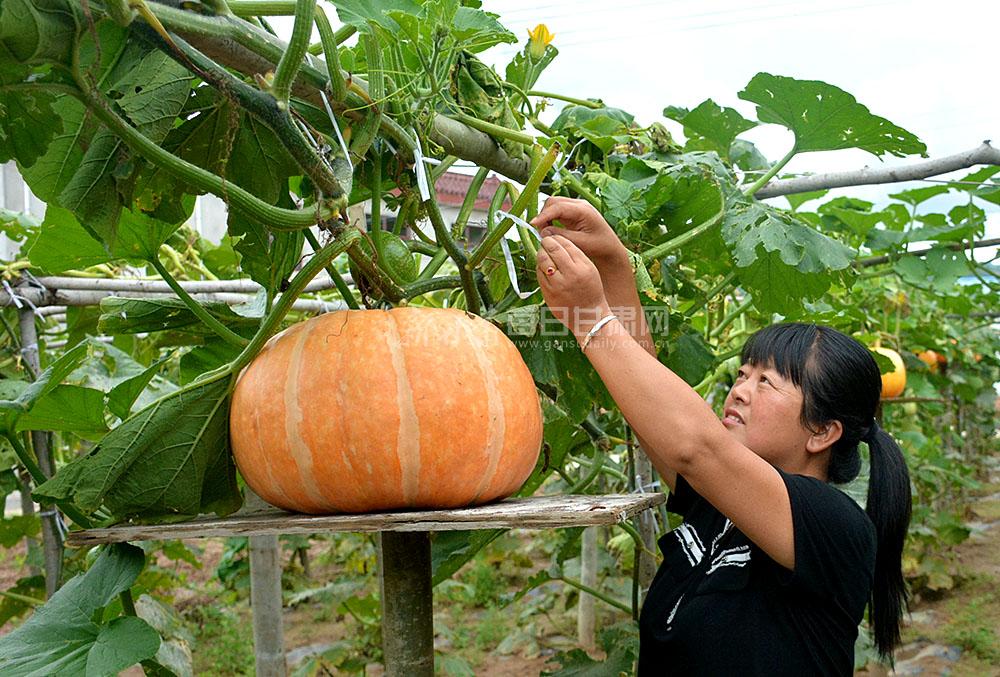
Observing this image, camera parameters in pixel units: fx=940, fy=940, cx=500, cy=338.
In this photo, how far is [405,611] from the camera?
110 centimetres

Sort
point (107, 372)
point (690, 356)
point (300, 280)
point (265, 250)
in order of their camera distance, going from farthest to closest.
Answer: point (107, 372)
point (690, 356)
point (265, 250)
point (300, 280)

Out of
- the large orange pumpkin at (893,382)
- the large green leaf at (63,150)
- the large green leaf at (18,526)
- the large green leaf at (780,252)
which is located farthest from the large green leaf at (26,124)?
the large orange pumpkin at (893,382)

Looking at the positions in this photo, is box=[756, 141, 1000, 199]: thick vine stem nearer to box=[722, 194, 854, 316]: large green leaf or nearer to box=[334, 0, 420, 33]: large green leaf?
box=[722, 194, 854, 316]: large green leaf

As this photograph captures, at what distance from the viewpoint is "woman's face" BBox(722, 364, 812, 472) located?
4.49 feet

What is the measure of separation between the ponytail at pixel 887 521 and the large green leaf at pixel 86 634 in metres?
1.04

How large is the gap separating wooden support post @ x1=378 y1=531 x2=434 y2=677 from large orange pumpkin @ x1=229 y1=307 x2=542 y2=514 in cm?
8

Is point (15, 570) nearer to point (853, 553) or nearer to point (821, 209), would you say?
point (821, 209)

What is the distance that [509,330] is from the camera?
1.28m

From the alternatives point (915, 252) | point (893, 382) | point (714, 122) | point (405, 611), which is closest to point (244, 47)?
point (405, 611)

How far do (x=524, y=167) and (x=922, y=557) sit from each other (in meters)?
4.28

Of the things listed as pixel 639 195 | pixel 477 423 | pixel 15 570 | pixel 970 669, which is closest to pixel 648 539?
pixel 639 195

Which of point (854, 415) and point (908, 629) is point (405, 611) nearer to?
point (854, 415)

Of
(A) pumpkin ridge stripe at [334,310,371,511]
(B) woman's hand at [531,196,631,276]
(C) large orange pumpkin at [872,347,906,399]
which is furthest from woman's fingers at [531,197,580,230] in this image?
(C) large orange pumpkin at [872,347,906,399]

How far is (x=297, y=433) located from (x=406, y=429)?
0.12 m
